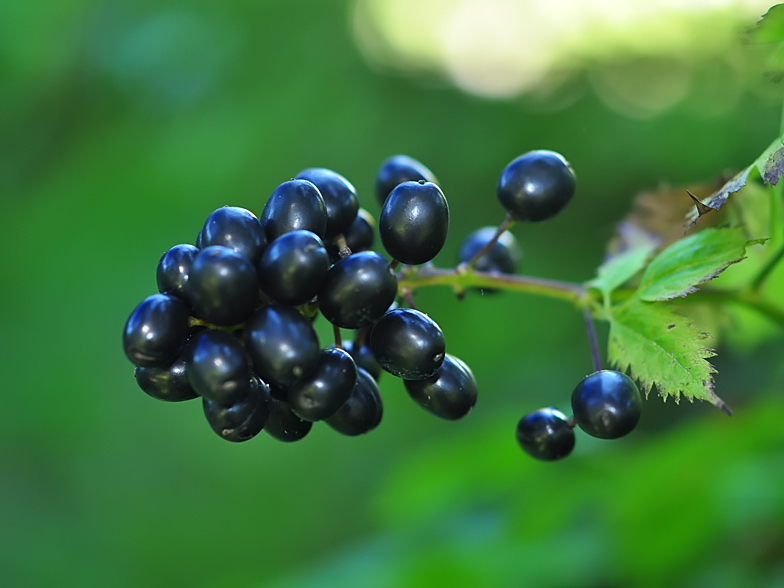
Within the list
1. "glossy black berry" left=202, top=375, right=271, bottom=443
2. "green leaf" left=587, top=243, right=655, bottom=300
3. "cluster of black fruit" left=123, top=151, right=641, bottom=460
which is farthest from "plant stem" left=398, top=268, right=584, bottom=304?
"glossy black berry" left=202, top=375, right=271, bottom=443

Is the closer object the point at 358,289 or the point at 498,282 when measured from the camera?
the point at 358,289

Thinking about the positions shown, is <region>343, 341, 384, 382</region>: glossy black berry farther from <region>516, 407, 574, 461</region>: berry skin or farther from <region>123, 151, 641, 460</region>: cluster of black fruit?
<region>516, 407, 574, 461</region>: berry skin

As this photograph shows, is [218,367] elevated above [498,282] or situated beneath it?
situated beneath

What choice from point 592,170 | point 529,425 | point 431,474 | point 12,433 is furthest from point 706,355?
point 12,433

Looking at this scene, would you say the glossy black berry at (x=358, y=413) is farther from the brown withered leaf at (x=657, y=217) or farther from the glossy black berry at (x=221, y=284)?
the brown withered leaf at (x=657, y=217)

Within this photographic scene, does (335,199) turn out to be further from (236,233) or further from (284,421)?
(284,421)

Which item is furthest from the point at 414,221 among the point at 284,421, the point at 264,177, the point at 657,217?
the point at 264,177

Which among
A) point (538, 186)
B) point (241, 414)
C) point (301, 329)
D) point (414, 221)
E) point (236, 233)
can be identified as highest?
point (538, 186)
